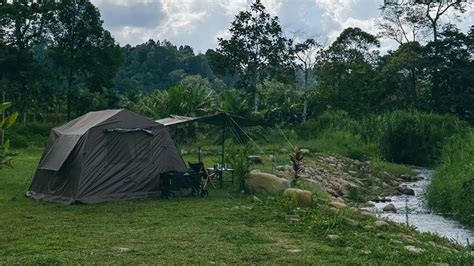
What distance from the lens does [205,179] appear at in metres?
13.5

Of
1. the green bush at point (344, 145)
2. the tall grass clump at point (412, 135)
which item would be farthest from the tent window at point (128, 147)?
the tall grass clump at point (412, 135)

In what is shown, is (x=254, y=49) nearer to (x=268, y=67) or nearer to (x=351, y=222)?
(x=268, y=67)

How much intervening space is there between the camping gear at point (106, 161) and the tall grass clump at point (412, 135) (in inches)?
672

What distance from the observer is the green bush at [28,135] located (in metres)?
27.3

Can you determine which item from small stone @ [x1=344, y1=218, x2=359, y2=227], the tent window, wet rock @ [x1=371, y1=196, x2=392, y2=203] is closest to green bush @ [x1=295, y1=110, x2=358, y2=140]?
wet rock @ [x1=371, y1=196, x2=392, y2=203]

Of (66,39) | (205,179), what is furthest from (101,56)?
(205,179)

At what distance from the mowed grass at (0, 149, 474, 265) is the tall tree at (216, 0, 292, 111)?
23.5m

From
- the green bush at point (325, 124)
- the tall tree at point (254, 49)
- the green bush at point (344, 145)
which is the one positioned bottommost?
the green bush at point (344, 145)

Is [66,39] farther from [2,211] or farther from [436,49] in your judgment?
[2,211]

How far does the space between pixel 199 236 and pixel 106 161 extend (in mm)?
4761

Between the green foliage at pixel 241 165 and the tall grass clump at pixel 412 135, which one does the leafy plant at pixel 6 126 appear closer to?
the green foliage at pixel 241 165

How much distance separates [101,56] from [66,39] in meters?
2.37

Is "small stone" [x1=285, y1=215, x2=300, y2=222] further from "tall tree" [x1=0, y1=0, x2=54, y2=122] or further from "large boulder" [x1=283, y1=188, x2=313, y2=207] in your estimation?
"tall tree" [x1=0, y1=0, x2=54, y2=122]

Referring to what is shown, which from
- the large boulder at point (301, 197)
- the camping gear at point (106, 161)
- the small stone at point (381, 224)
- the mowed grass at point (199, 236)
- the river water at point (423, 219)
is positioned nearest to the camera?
the mowed grass at point (199, 236)
